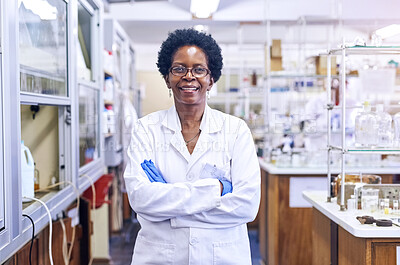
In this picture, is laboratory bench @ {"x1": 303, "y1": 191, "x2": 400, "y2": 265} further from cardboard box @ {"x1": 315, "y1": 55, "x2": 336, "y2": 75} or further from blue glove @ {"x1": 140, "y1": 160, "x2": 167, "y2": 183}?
cardboard box @ {"x1": 315, "y1": 55, "x2": 336, "y2": 75}

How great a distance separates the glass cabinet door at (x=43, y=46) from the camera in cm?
190

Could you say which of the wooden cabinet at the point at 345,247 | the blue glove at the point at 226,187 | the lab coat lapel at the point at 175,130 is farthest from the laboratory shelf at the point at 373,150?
the lab coat lapel at the point at 175,130

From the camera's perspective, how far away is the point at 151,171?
1677 mm

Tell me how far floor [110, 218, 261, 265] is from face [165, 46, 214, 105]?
267 centimetres

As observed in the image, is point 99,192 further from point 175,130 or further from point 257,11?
A: point 257,11

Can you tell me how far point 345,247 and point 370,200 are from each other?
0.29 metres

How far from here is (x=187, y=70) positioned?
5.65 feet

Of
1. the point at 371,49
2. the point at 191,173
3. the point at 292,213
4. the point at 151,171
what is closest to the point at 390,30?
the point at 371,49

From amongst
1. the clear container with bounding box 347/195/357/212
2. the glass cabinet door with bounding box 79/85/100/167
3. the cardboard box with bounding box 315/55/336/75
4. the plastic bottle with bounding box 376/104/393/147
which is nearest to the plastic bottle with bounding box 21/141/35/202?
the glass cabinet door with bounding box 79/85/100/167

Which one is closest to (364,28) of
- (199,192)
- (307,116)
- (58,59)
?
(307,116)

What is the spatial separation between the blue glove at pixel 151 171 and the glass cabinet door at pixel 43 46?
58 cm

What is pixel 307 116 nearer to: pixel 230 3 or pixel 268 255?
pixel 268 255

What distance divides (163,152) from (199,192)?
0.25 m

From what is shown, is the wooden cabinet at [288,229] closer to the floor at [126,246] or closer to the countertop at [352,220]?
the floor at [126,246]
